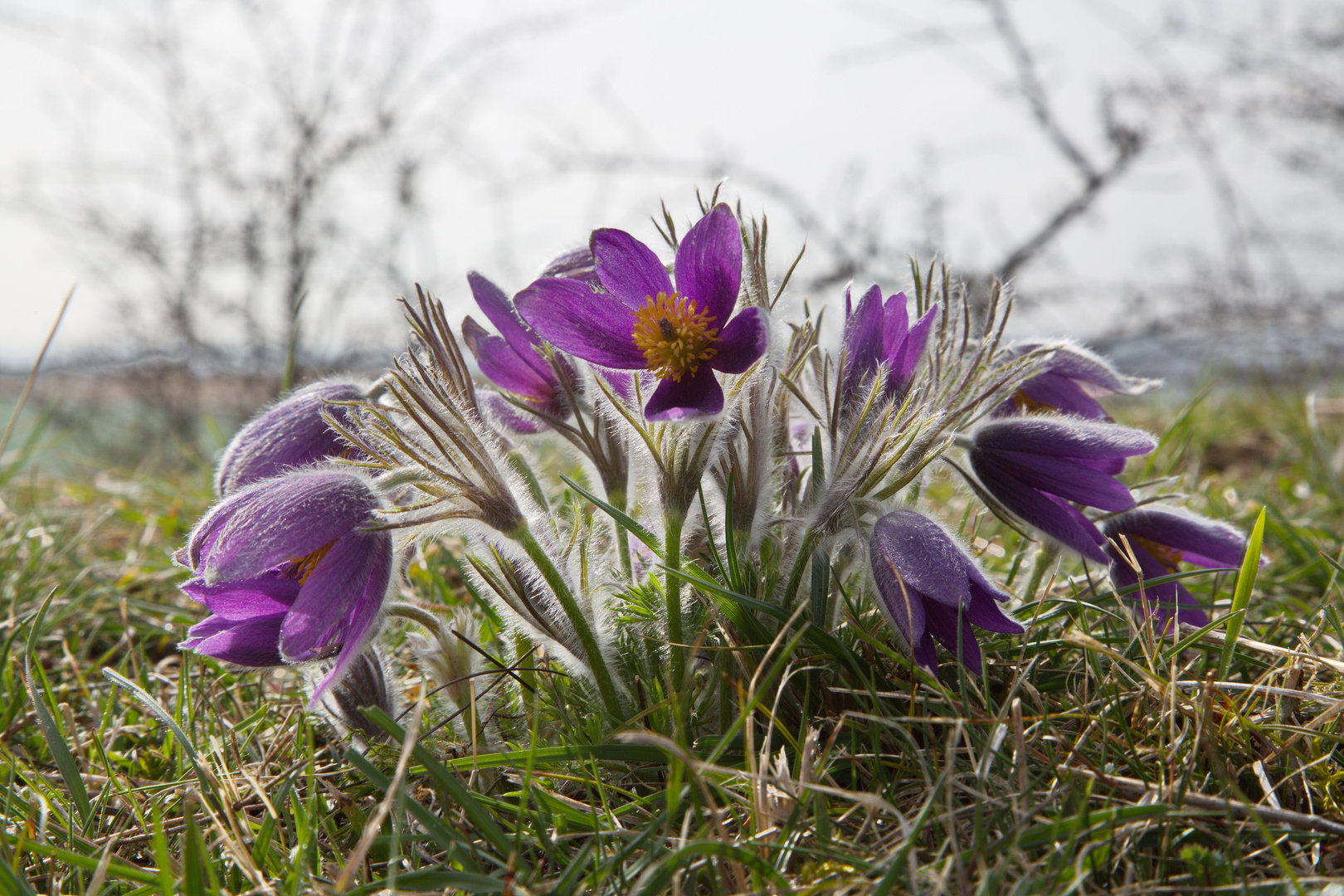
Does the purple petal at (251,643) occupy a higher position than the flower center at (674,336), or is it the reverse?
the flower center at (674,336)

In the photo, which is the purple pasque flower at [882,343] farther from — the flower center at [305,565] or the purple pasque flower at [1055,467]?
the flower center at [305,565]

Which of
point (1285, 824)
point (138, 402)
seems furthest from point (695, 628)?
point (138, 402)

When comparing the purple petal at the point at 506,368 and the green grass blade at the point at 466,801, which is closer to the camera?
the green grass blade at the point at 466,801

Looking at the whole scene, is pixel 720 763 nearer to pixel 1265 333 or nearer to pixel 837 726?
pixel 837 726

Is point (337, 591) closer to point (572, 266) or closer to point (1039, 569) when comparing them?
point (572, 266)

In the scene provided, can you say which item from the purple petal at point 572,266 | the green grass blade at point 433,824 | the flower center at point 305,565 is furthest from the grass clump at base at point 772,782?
the purple petal at point 572,266

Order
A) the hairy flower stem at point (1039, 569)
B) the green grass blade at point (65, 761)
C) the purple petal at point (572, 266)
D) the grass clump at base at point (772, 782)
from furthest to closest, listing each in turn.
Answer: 1. the hairy flower stem at point (1039, 569)
2. the purple petal at point (572, 266)
3. the green grass blade at point (65, 761)
4. the grass clump at base at point (772, 782)
